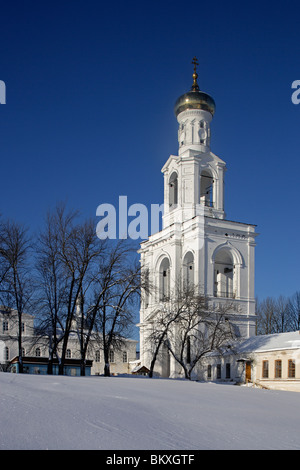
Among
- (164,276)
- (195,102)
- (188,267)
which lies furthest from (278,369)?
(195,102)

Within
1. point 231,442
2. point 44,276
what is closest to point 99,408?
point 231,442

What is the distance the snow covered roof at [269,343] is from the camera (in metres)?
35.3

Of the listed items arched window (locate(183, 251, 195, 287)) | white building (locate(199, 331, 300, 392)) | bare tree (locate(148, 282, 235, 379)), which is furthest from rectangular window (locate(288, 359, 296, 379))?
arched window (locate(183, 251, 195, 287))

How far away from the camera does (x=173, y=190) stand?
48875 millimetres

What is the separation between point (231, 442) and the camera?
8219 mm

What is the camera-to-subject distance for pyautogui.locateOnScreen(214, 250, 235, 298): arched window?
45.4 m

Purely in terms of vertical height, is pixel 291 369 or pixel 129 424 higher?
pixel 129 424

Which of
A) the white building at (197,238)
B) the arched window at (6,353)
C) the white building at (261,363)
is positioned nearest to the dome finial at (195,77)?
the white building at (197,238)

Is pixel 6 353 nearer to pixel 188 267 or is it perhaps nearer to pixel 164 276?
pixel 164 276

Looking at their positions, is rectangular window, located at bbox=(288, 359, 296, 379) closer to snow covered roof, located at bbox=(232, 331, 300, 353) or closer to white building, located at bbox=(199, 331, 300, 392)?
white building, located at bbox=(199, 331, 300, 392)

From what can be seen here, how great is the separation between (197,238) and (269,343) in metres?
10.1

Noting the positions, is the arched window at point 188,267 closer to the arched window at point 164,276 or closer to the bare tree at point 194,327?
the arched window at point 164,276

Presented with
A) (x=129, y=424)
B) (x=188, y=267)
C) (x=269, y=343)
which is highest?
(x=188, y=267)

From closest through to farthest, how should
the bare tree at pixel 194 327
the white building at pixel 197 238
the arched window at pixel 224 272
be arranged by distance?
the bare tree at pixel 194 327, the white building at pixel 197 238, the arched window at pixel 224 272
